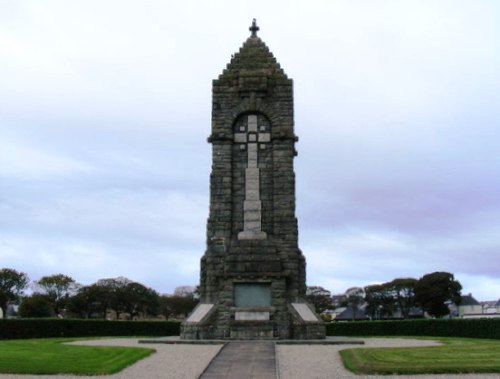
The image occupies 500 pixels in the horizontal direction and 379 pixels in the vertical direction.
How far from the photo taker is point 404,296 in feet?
295

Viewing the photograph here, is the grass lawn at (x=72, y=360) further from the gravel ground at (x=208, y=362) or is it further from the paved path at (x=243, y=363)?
the paved path at (x=243, y=363)

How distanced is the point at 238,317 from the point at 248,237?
4104 mm

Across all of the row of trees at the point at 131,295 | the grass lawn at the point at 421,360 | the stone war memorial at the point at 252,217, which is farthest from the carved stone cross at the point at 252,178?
the row of trees at the point at 131,295

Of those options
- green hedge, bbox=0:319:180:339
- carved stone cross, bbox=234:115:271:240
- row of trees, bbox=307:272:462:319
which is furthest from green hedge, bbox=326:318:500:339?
row of trees, bbox=307:272:462:319

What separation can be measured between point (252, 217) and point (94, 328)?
1496 cm

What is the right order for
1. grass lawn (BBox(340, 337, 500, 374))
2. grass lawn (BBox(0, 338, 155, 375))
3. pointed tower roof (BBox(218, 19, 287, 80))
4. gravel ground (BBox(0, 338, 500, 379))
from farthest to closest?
pointed tower roof (BBox(218, 19, 287, 80)) → grass lawn (BBox(0, 338, 155, 375)) → grass lawn (BBox(340, 337, 500, 374)) → gravel ground (BBox(0, 338, 500, 379))

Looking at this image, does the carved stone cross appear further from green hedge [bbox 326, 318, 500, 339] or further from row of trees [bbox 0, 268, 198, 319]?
row of trees [bbox 0, 268, 198, 319]

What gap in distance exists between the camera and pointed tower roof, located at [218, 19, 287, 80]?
29502 mm

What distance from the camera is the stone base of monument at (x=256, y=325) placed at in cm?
2489

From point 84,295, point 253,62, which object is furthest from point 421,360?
point 84,295

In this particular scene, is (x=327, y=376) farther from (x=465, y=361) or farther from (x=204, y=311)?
(x=204, y=311)

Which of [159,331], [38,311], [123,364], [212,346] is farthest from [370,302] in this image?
[123,364]

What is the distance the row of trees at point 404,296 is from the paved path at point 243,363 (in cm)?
5362

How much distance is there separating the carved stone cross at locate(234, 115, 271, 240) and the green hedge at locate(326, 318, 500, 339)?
39.5ft
